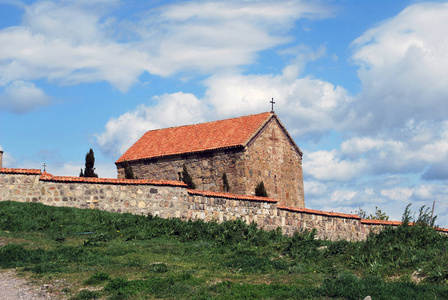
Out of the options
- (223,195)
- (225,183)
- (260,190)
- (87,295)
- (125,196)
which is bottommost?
(87,295)

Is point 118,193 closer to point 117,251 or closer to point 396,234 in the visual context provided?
point 117,251

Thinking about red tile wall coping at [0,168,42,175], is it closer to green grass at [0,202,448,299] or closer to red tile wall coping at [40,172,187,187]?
red tile wall coping at [40,172,187,187]

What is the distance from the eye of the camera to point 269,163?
128 ft

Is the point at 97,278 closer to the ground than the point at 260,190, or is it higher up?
closer to the ground

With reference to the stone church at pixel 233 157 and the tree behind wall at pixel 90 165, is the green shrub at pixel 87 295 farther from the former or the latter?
the stone church at pixel 233 157

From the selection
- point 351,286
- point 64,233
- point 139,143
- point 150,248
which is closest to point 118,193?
point 64,233

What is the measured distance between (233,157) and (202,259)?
20.0 meters

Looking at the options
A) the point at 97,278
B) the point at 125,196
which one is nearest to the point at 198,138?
the point at 125,196

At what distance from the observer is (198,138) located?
4094 centimetres

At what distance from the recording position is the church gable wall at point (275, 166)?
1480 inches

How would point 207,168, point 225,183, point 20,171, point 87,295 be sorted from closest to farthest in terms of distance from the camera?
1. point 87,295
2. point 20,171
3. point 225,183
4. point 207,168

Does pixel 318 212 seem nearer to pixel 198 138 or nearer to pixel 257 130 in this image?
pixel 257 130

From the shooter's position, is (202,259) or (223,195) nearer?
(202,259)

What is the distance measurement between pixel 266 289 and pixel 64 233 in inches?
432
